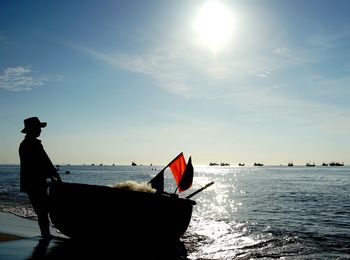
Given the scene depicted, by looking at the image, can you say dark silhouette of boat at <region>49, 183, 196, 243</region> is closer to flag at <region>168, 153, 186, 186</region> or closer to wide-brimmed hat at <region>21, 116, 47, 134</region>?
wide-brimmed hat at <region>21, 116, 47, 134</region>

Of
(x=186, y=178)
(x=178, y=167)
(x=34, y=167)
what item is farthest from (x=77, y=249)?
(x=178, y=167)

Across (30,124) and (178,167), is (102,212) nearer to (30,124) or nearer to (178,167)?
(30,124)

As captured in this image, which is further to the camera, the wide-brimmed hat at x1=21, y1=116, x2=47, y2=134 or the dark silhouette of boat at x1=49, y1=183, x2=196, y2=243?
the dark silhouette of boat at x1=49, y1=183, x2=196, y2=243

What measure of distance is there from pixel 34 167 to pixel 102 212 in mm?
1941

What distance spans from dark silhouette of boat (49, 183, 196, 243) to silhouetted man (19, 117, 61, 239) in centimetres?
51

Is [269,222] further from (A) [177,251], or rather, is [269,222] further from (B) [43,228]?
(B) [43,228]

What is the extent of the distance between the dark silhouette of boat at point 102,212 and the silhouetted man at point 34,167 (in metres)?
0.51

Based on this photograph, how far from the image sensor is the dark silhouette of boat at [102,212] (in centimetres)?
881

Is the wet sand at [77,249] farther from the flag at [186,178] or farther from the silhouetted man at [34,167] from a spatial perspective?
the flag at [186,178]

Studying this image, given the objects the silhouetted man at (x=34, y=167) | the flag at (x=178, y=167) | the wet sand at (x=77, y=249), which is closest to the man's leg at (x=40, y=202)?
the silhouetted man at (x=34, y=167)

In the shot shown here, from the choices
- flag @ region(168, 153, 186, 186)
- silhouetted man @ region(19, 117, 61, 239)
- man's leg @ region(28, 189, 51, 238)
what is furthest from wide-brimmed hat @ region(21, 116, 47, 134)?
flag @ region(168, 153, 186, 186)

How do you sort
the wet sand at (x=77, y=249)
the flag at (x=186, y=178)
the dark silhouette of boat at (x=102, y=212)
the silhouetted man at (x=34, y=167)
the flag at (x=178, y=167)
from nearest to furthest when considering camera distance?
the wet sand at (x=77, y=249)
the silhouetted man at (x=34, y=167)
the dark silhouette of boat at (x=102, y=212)
the flag at (x=186, y=178)
the flag at (x=178, y=167)

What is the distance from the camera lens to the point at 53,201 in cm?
904

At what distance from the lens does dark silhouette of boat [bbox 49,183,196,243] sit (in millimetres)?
8812
